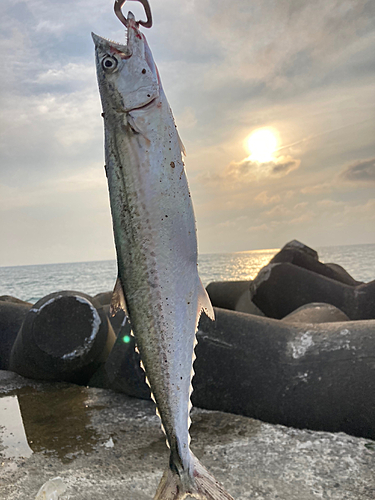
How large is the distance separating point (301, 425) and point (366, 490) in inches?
34.5

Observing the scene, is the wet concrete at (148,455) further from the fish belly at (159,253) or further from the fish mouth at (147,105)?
the fish mouth at (147,105)

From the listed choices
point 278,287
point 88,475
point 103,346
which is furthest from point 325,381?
point 278,287

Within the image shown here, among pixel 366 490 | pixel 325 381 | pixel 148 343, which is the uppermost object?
pixel 148 343

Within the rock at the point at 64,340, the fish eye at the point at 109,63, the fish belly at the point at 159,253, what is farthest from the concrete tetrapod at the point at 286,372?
the fish eye at the point at 109,63

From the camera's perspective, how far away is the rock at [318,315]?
16.2 ft

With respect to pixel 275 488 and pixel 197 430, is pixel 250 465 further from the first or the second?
pixel 197 430

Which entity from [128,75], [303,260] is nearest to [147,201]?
[128,75]

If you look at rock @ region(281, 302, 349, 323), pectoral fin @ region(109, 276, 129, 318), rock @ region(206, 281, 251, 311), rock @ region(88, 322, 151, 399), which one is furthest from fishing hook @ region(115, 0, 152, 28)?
rock @ region(206, 281, 251, 311)

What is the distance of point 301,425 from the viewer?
3391 millimetres

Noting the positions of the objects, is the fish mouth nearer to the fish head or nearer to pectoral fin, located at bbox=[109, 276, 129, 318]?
the fish head

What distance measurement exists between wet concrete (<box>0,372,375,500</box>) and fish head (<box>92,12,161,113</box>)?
2.30 meters

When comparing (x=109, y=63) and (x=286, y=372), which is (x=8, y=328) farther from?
(x=109, y=63)

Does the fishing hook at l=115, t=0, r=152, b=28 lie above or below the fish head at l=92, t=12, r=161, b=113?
above

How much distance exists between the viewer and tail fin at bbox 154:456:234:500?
1.94 metres
